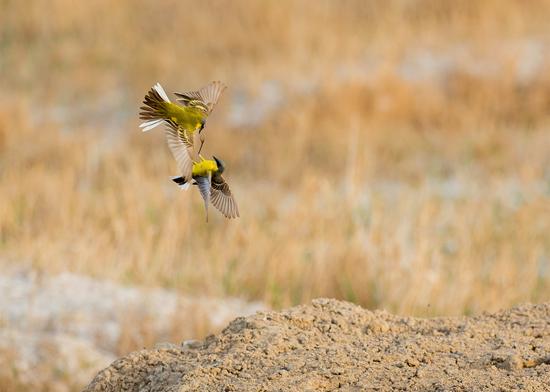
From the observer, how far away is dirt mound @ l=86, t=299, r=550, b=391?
7.72 ft

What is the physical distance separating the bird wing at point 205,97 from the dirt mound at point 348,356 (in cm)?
72

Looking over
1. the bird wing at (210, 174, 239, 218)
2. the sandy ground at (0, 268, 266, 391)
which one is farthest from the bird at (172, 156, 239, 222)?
the sandy ground at (0, 268, 266, 391)

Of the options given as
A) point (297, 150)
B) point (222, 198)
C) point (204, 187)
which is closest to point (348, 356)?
point (222, 198)

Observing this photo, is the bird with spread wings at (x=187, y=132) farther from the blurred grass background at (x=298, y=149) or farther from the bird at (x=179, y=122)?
the blurred grass background at (x=298, y=149)

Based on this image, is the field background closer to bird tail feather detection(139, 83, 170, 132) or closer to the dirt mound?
the dirt mound

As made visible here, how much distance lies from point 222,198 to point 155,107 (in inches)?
7.8

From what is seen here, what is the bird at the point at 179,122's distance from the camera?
5.78ft

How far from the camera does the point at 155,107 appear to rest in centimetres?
181

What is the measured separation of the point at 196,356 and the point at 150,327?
7.55 feet

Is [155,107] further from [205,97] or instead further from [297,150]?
[297,150]

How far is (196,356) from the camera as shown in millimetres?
2631

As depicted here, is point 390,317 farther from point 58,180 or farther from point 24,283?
point 58,180

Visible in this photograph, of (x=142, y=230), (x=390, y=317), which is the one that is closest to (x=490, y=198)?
(x=142, y=230)

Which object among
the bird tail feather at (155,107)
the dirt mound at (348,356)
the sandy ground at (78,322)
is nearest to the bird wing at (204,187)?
the bird tail feather at (155,107)
